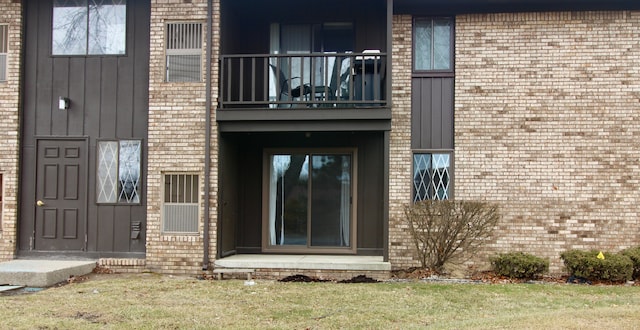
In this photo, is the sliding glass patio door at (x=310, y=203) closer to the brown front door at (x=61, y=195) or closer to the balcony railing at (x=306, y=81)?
the balcony railing at (x=306, y=81)

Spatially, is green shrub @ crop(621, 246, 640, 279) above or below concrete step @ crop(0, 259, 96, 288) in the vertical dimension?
above

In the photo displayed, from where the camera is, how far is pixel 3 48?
1130cm

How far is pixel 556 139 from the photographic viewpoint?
1116cm

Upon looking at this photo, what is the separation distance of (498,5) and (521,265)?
475 cm

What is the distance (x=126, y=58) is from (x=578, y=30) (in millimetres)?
8360

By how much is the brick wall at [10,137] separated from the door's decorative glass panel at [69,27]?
634 millimetres

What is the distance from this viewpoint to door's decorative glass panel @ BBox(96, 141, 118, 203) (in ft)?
36.9

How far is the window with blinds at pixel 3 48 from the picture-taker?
1127cm

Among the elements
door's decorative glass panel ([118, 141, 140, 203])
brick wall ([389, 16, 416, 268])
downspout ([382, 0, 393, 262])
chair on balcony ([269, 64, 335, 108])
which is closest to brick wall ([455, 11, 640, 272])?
brick wall ([389, 16, 416, 268])

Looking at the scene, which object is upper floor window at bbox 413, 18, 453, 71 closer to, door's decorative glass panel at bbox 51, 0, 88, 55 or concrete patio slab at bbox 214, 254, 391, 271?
concrete patio slab at bbox 214, 254, 391, 271

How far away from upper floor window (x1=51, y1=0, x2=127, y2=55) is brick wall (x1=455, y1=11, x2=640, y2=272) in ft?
20.9

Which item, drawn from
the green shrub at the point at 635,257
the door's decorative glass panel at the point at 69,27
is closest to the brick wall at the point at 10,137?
the door's decorative glass panel at the point at 69,27

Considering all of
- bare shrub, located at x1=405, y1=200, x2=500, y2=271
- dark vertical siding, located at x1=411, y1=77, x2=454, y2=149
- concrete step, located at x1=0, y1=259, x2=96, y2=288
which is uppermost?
dark vertical siding, located at x1=411, y1=77, x2=454, y2=149

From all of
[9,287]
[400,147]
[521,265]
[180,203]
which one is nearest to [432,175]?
[400,147]
